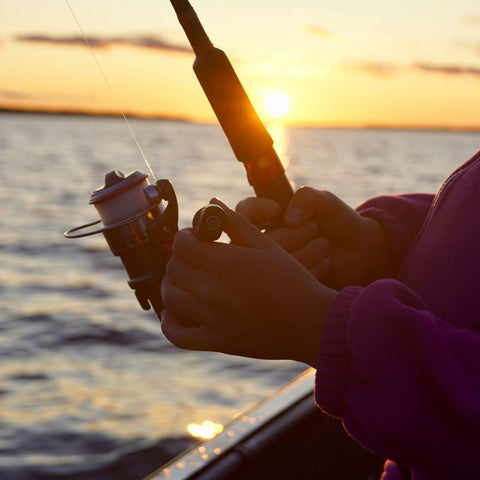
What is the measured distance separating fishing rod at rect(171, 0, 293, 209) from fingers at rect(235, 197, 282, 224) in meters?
0.02

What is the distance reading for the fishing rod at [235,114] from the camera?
Answer: 126cm

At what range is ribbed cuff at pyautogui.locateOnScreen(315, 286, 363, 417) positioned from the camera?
978mm

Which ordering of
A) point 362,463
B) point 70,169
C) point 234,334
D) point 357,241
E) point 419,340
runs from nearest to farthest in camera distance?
point 419,340, point 234,334, point 357,241, point 362,463, point 70,169

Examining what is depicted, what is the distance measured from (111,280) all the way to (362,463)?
673 cm

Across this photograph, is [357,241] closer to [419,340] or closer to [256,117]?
[256,117]

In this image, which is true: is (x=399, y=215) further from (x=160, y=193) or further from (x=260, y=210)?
(x=160, y=193)

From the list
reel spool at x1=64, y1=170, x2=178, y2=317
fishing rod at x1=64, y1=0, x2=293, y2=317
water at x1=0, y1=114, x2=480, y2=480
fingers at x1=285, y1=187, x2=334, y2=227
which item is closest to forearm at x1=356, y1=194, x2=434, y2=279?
fingers at x1=285, y1=187, x2=334, y2=227

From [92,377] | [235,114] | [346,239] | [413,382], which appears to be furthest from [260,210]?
[92,377]

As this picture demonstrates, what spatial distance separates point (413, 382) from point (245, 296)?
0.27 metres

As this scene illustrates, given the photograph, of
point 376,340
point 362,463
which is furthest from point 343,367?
point 362,463

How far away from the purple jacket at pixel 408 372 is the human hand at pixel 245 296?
0.04 meters

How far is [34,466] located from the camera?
4461 millimetres

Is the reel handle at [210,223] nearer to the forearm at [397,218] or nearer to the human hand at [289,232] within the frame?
the human hand at [289,232]

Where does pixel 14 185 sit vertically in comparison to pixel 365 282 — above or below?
below
